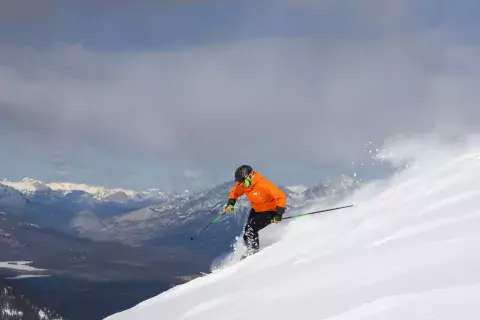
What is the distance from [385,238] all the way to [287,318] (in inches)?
111

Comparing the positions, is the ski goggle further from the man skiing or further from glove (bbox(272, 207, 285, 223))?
glove (bbox(272, 207, 285, 223))

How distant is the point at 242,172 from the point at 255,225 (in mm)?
1468

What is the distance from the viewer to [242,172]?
39.1 ft

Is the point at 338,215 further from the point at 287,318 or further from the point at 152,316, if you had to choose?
the point at 287,318

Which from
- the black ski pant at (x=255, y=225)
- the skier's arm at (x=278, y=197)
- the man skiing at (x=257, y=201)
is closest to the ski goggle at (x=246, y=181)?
the man skiing at (x=257, y=201)

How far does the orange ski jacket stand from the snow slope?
37.9 inches

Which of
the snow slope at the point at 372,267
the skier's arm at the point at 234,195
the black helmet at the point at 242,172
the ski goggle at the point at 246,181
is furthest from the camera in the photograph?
the skier's arm at the point at 234,195

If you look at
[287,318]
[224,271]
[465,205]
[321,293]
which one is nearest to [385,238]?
[465,205]

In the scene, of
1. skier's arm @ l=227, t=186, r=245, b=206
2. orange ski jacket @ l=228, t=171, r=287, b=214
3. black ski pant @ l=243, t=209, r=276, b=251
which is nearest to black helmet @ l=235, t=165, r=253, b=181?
orange ski jacket @ l=228, t=171, r=287, b=214

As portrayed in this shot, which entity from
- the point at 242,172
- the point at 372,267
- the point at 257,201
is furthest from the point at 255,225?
the point at 372,267

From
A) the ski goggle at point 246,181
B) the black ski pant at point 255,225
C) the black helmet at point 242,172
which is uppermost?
the black helmet at point 242,172

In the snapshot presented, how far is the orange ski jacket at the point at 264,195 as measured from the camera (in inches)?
475

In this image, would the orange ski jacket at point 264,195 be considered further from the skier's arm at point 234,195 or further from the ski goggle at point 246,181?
the skier's arm at point 234,195

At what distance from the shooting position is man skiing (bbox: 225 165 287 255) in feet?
39.4
